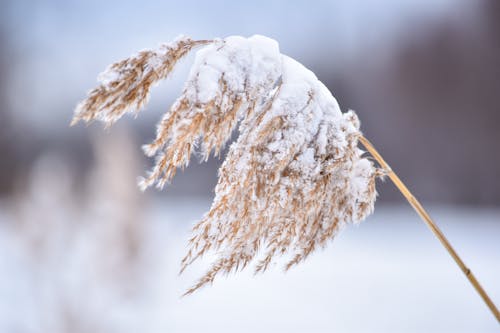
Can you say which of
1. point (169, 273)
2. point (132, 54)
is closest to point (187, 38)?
point (132, 54)

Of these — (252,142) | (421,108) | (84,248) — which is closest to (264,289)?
(84,248)

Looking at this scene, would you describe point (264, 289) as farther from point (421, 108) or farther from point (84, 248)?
point (421, 108)

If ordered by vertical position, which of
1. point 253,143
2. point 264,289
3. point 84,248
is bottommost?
point 264,289

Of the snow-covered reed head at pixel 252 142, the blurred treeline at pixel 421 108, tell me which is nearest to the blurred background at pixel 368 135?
the blurred treeline at pixel 421 108

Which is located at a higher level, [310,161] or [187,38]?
[187,38]

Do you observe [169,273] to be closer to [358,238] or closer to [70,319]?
[70,319]

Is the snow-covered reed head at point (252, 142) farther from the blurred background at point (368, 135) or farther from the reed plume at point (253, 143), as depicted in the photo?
the blurred background at point (368, 135)

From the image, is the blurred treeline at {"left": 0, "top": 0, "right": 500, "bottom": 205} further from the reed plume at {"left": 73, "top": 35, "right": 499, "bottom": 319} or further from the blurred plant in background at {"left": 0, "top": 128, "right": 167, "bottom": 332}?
the reed plume at {"left": 73, "top": 35, "right": 499, "bottom": 319}
